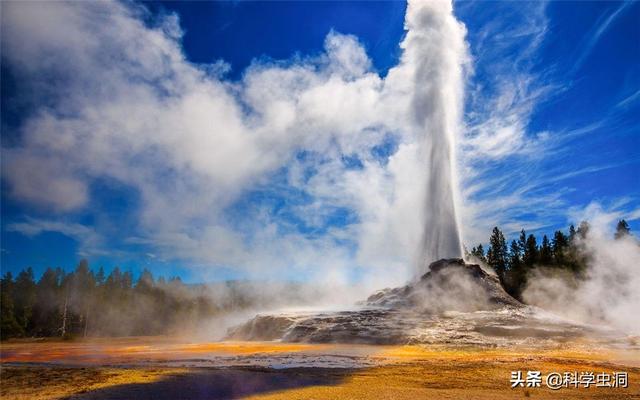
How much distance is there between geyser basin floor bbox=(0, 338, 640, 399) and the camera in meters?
11.5

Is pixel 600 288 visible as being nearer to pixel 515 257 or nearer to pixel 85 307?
pixel 515 257

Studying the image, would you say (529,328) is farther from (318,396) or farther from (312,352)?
(318,396)

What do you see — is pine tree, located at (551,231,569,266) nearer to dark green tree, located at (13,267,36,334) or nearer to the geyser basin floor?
the geyser basin floor

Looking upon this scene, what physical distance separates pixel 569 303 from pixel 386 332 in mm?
27465

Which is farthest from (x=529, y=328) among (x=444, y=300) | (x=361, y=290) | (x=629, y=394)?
(x=361, y=290)

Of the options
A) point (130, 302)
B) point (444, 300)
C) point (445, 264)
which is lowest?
point (130, 302)

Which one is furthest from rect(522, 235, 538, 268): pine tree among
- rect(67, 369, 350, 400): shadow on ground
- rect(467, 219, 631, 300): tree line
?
rect(67, 369, 350, 400): shadow on ground

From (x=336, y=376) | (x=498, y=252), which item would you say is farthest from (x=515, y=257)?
(x=336, y=376)

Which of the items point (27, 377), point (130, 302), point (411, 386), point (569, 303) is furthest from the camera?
point (130, 302)

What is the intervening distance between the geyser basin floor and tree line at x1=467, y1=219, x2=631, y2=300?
3132 centimetres

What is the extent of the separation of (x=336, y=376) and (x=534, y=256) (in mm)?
56671

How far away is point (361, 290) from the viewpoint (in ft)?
273

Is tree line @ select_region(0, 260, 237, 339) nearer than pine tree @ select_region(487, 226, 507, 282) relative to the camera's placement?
Yes

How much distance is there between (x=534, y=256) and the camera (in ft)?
195
